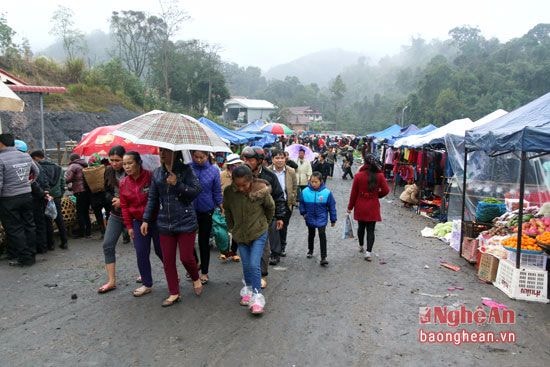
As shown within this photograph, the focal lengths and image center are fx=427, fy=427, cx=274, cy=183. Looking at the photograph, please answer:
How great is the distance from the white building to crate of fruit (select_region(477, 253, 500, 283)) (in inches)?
2425

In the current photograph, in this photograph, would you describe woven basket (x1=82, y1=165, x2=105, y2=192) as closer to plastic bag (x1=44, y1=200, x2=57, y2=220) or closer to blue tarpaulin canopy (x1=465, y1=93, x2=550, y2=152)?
plastic bag (x1=44, y1=200, x2=57, y2=220)

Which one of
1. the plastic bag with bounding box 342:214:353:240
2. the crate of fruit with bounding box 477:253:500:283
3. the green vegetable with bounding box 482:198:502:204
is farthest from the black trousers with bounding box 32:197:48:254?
the green vegetable with bounding box 482:198:502:204

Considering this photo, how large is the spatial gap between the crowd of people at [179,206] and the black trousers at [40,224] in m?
0.02

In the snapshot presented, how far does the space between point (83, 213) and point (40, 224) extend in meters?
1.10

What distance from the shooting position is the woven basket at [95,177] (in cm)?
726

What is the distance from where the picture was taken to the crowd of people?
14.4 ft

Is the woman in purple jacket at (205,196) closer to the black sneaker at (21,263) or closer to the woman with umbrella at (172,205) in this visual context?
the woman with umbrella at (172,205)

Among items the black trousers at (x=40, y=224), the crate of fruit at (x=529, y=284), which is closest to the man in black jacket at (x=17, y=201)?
the black trousers at (x=40, y=224)

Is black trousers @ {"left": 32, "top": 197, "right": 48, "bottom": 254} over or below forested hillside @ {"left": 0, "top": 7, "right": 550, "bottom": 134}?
below

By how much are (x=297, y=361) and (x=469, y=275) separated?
12.0 ft

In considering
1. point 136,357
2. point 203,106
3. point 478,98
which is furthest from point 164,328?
point 478,98

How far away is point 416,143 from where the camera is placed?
486 inches

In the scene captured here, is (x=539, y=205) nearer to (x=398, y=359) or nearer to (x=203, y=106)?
(x=398, y=359)

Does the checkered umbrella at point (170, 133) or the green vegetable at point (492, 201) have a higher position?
the checkered umbrella at point (170, 133)
